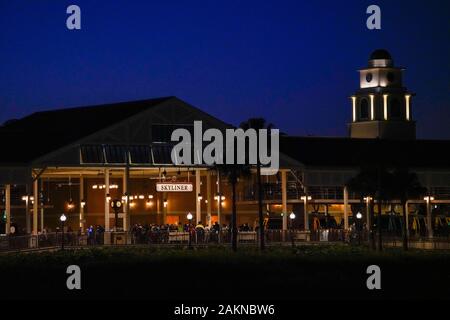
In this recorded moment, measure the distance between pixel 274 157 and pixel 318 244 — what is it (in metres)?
8.59

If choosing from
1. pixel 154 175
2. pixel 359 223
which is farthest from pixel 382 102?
pixel 154 175

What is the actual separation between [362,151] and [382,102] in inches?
1707

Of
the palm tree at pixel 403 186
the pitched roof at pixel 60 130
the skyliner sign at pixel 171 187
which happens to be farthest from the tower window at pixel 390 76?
the skyliner sign at pixel 171 187

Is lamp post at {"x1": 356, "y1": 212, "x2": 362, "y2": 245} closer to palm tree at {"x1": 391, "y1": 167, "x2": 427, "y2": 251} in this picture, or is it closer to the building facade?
the building facade

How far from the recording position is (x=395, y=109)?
5408 inches

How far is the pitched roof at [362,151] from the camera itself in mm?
93438

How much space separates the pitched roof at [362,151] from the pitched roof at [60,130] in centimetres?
1354

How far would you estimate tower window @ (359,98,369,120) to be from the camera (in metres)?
138

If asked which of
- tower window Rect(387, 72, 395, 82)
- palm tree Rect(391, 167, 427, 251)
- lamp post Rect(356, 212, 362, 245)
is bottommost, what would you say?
lamp post Rect(356, 212, 362, 245)

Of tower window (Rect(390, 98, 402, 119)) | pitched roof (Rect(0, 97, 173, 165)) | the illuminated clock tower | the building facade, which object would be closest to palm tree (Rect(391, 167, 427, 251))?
the building facade

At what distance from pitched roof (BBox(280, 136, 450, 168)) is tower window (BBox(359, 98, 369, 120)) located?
21566 millimetres

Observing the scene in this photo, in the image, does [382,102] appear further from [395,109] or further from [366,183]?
[366,183]
